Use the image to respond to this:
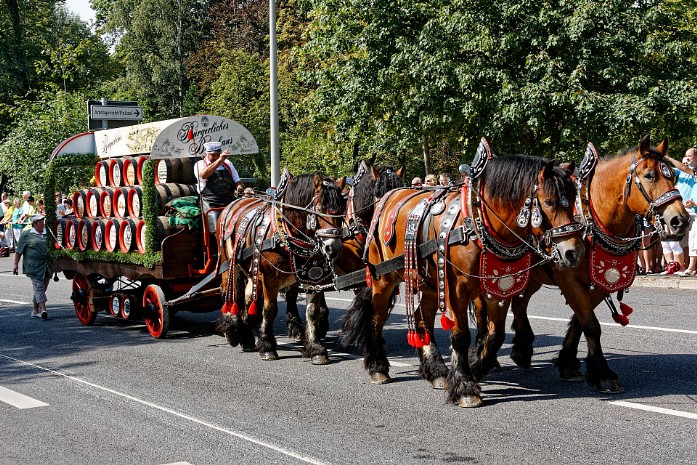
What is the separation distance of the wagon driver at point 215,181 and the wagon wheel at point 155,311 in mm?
1243

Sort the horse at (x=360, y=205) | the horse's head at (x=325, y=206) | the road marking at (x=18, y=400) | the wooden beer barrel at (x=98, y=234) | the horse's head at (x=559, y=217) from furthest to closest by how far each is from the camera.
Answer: the wooden beer barrel at (x=98, y=234) < the horse at (x=360, y=205) < the horse's head at (x=325, y=206) < the road marking at (x=18, y=400) < the horse's head at (x=559, y=217)

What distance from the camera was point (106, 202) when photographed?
38.2ft

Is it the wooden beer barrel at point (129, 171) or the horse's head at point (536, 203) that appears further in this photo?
the wooden beer barrel at point (129, 171)

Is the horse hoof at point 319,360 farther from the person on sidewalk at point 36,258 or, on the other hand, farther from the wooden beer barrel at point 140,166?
the person on sidewalk at point 36,258

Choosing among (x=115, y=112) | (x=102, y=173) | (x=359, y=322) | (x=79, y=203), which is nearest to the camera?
(x=359, y=322)

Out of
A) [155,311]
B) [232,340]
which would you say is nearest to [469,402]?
[232,340]

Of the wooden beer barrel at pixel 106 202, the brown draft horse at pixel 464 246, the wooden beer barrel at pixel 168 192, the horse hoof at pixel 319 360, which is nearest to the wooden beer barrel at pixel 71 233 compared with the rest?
the wooden beer barrel at pixel 106 202

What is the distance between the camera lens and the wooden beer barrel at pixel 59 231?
499 inches

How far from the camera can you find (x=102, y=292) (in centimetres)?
1221

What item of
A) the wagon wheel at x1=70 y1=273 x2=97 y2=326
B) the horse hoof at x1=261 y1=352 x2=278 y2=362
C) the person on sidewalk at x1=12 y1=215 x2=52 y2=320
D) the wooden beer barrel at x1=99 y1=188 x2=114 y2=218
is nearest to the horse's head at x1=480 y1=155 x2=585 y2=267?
the horse hoof at x1=261 y1=352 x2=278 y2=362

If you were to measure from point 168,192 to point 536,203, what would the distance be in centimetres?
584

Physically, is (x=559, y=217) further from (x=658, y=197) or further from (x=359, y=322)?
(x=359, y=322)

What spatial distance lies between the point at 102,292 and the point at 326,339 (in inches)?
144

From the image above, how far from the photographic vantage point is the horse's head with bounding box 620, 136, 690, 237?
664 centimetres
